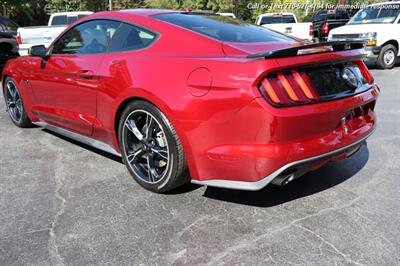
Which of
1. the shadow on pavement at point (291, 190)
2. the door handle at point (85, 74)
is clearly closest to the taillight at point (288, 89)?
the shadow on pavement at point (291, 190)

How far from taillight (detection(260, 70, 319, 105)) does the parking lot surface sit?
902 millimetres

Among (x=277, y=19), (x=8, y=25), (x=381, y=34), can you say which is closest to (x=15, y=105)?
(x=8, y=25)

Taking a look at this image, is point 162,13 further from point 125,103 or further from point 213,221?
point 213,221

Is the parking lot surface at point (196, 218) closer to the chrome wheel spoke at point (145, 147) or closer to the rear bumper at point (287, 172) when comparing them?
the chrome wheel spoke at point (145, 147)

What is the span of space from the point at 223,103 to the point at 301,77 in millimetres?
567

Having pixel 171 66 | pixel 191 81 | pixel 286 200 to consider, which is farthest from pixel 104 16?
pixel 286 200

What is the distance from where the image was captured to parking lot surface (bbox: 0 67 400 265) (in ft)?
8.72

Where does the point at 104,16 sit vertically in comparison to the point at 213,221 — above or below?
above

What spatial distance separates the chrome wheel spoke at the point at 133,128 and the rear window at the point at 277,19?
13.5m

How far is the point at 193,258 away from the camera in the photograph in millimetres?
2615

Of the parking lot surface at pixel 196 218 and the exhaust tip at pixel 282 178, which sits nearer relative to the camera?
the parking lot surface at pixel 196 218

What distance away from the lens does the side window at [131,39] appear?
140 inches

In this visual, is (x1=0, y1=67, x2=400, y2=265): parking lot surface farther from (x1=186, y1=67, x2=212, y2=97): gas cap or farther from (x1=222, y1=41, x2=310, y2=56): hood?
(x1=222, y1=41, x2=310, y2=56): hood

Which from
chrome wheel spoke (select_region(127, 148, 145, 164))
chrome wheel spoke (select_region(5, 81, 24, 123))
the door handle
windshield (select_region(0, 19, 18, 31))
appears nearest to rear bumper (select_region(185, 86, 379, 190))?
chrome wheel spoke (select_region(127, 148, 145, 164))
